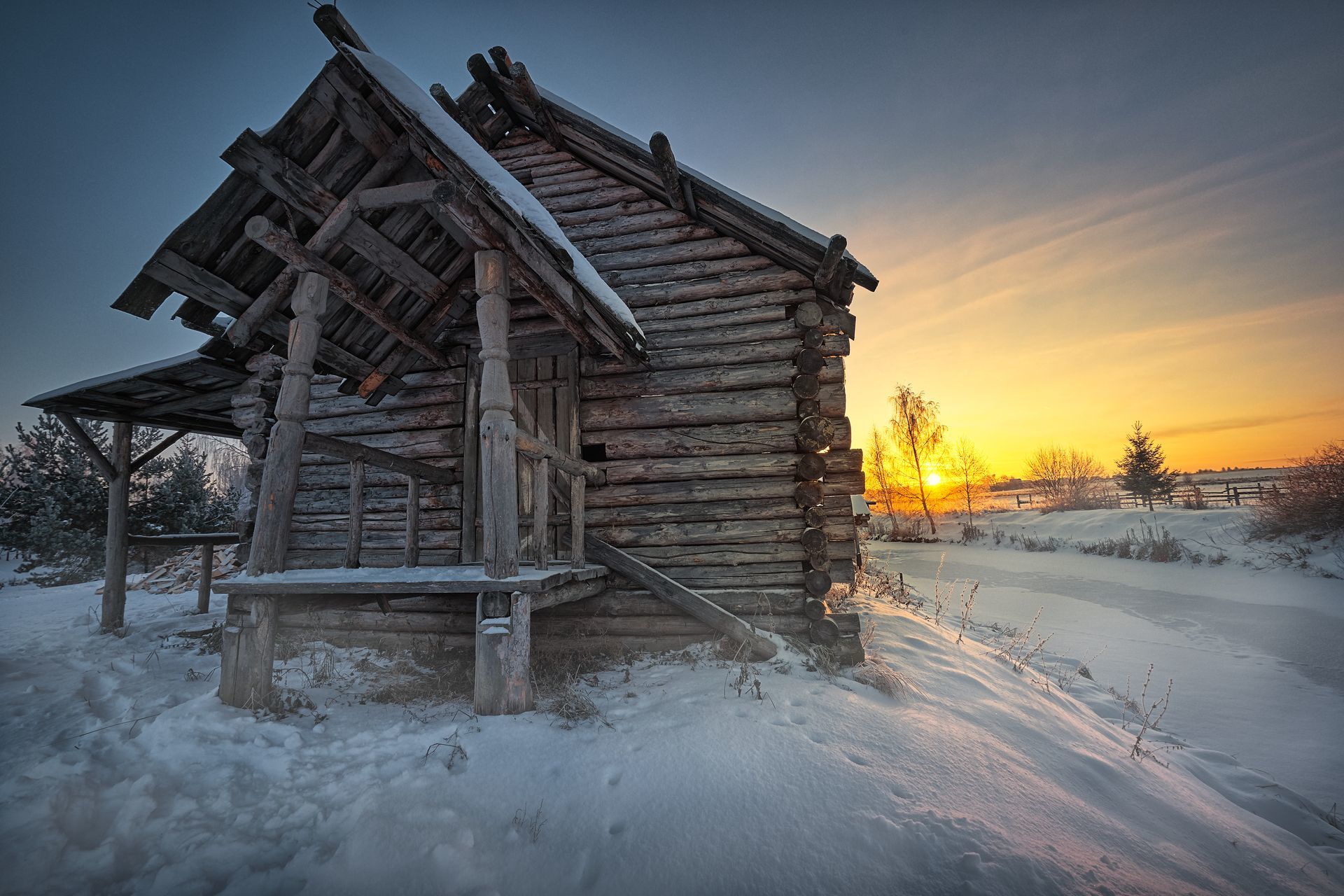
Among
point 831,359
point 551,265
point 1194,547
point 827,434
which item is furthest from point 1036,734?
point 1194,547

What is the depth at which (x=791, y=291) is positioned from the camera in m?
5.74

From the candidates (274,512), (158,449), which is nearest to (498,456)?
(274,512)

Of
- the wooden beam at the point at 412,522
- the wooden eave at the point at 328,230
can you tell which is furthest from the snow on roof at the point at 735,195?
the wooden beam at the point at 412,522

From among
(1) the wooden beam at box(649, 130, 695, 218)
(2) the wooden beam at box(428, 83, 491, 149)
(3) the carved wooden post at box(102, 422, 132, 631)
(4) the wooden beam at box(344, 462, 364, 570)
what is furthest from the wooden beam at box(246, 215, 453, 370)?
(3) the carved wooden post at box(102, 422, 132, 631)

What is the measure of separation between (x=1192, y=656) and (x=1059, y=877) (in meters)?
8.96

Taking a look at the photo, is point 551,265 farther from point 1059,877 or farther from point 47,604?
point 47,604

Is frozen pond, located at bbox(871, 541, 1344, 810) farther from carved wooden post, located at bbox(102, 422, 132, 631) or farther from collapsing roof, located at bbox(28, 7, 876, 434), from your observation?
carved wooden post, located at bbox(102, 422, 132, 631)

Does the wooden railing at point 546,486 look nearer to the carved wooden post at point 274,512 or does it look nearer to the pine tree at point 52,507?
the carved wooden post at point 274,512

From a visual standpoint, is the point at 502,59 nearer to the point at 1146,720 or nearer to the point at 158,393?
the point at 158,393

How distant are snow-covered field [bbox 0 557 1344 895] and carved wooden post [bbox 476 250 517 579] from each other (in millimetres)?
1066

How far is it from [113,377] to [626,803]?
28.4ft

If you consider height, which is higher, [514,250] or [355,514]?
[514,250]

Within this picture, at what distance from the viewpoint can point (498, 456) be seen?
3.53 metres

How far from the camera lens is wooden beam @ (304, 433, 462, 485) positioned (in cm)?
418
